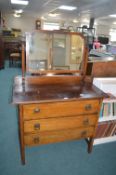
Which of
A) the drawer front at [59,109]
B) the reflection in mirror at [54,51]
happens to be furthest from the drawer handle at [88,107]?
the reflection in mirror at [54,51]

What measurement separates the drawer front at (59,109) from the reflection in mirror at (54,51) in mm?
465

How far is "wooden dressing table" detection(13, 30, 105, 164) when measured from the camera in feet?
4.56

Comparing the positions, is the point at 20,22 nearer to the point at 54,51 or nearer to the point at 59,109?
the point at 54,51

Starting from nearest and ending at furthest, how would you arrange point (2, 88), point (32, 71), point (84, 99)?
1. point (84, 99)
2. point (32, 71)
3. point (2, 88)

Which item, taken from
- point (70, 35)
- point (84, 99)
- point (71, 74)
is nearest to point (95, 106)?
point (84, 99)

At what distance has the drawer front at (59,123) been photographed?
1.46m

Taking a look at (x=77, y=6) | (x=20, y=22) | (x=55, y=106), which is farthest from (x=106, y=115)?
(x=20, y=22)

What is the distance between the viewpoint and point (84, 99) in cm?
146

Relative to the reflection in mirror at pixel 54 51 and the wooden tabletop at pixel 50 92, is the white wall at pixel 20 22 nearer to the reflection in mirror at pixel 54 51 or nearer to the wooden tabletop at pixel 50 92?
the reflection in mirror at pixel 54 51

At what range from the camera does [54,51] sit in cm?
171

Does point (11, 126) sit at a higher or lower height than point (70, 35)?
lower

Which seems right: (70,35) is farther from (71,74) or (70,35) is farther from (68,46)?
(71,74)

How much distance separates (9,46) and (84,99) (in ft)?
20.4

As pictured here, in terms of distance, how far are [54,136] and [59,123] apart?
6.6 inches
